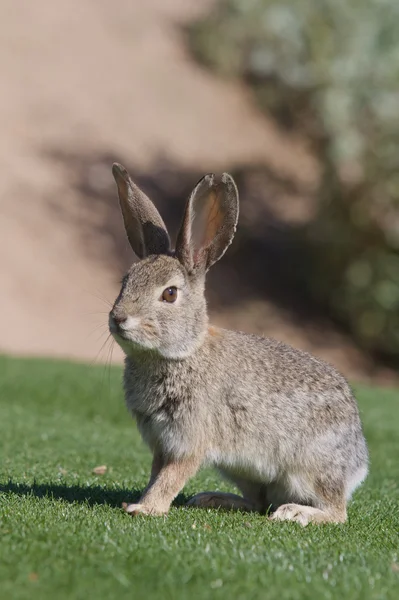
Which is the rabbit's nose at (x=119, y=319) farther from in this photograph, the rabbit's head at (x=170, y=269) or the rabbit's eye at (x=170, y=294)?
the rabbit's eye at (x=170, y=294)

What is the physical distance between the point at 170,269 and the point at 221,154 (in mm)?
25258

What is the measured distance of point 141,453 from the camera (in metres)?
8.97

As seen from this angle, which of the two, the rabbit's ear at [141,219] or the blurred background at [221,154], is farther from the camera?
the blurred background at [221,154]

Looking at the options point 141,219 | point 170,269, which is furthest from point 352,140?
point 170,269

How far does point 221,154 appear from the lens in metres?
30.7

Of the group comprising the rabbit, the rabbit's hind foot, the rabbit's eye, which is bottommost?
the rabbit's hind foot

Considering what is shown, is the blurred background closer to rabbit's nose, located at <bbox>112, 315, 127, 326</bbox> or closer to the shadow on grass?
the shadow on grass

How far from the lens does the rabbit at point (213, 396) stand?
574 centimetres

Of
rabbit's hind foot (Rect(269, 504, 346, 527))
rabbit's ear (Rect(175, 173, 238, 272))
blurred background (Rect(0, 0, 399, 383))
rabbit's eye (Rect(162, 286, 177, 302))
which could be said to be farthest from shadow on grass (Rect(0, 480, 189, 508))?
blurred background (Rect(0, 0, 399, 383))

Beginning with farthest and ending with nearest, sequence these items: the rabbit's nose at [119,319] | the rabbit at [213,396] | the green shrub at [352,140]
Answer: the green shrub at [352,140] < the rabbit at [213,396] < the rabbit's nose at [119,319]

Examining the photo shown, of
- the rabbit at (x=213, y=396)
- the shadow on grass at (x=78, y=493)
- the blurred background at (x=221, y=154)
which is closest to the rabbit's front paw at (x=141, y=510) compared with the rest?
the rabbit at (x=213, y=396)

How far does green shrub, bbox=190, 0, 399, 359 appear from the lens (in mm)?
21969

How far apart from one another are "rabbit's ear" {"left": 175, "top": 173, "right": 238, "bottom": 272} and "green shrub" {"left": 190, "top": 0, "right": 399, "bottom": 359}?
16.1m

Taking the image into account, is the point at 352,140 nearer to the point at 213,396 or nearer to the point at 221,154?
the point at 221,154
